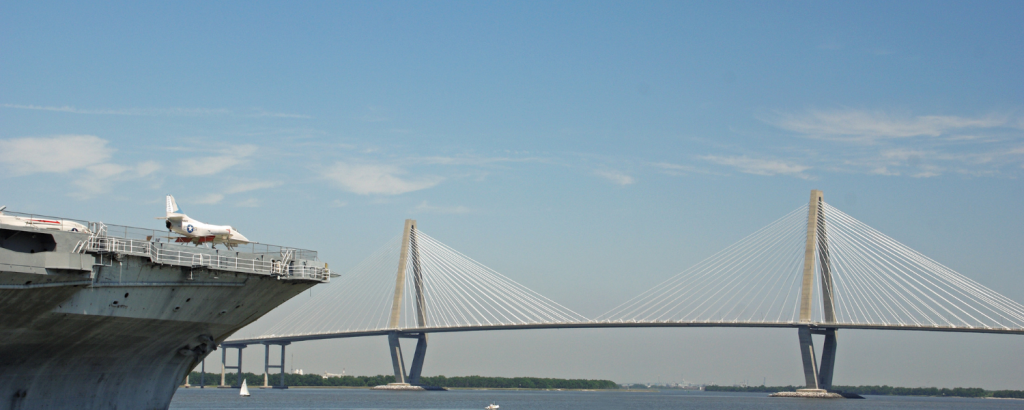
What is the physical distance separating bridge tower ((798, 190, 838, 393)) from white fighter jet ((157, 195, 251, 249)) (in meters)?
45.0

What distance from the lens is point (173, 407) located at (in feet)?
152

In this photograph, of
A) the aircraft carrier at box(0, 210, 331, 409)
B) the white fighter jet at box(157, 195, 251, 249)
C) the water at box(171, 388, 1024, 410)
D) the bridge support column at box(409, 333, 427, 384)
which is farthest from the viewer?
the bridge support column at box(409, 333, 427, 384)

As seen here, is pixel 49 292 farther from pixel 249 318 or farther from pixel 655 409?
pixel 655 409

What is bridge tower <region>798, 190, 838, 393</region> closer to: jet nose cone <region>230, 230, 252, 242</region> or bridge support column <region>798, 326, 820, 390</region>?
bridge support column <region>798, 326, 820, 390</region>

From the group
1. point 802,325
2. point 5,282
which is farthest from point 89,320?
point 802,325

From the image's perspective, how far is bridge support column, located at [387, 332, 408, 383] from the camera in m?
74.8

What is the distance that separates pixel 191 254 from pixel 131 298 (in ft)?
5.47

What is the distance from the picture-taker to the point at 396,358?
75688 mm

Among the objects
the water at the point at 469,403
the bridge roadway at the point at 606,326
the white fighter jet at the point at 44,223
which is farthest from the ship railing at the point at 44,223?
the bridge roadway at the point at 606,326

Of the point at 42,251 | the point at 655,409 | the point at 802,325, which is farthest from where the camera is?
the point at 802,325

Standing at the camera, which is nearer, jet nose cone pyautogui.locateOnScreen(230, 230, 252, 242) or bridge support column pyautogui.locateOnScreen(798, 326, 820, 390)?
jet nose cone pyautogui.locateOnScreen(230, 230, 252, 242)

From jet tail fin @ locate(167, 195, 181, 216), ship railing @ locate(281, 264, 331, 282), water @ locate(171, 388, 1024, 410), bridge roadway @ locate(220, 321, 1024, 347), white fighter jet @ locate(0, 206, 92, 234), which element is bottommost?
water @ locate(171, 388, 1024, 410)

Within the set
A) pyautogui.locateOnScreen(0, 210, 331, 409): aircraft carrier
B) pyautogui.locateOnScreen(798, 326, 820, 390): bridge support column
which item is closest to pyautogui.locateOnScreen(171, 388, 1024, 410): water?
pyautogui.locateOnScreen(798, 326, 820, 390): bridge support column

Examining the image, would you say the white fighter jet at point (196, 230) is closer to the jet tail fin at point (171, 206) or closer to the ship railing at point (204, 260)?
the jet tail fin at point (171, 206)
